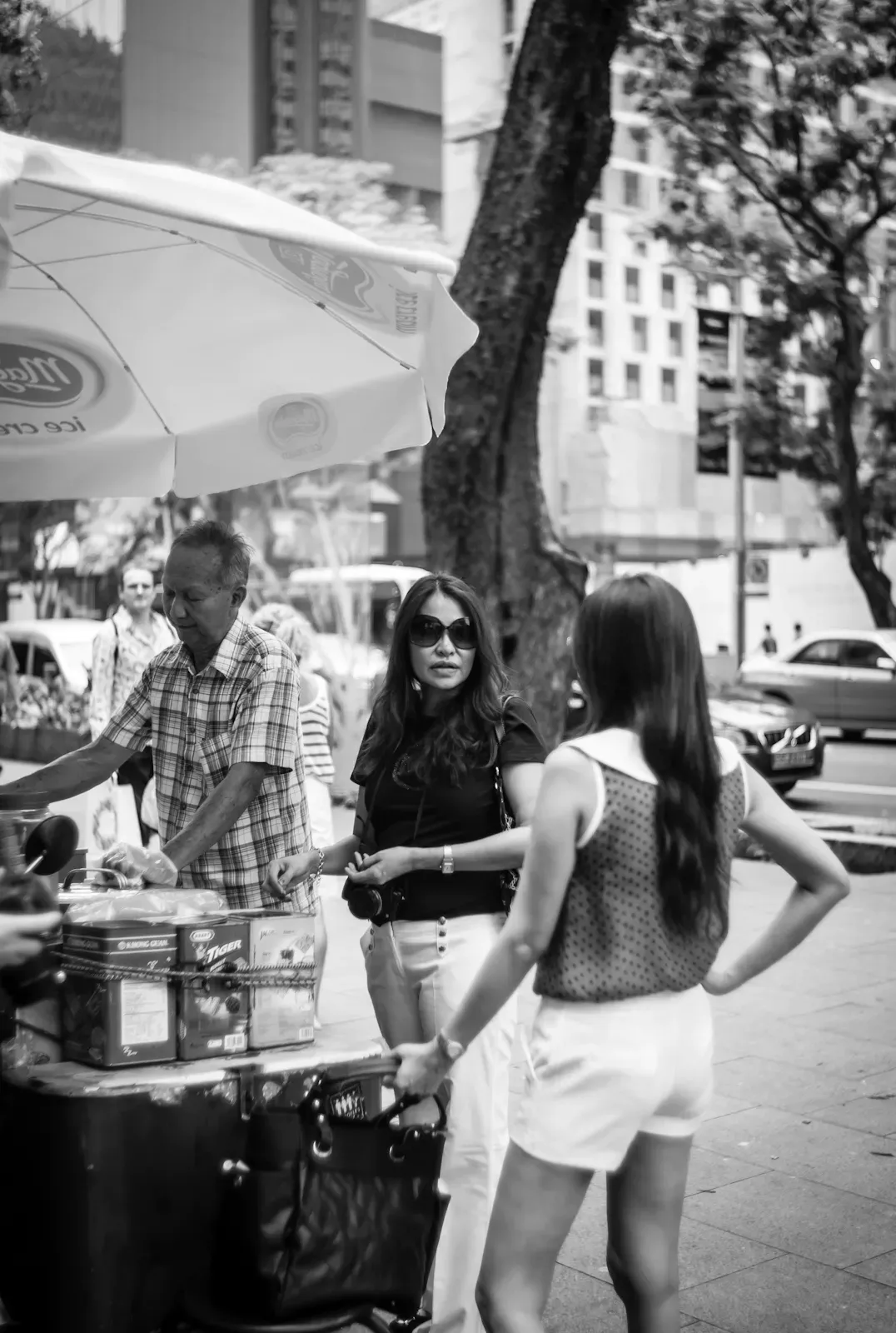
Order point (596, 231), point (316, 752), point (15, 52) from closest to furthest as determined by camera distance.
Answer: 1. point (316, 752)
2. point (15, 52)
3. point (596, 231)

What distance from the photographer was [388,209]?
72.0 feet

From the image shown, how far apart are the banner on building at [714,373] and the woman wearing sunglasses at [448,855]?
22.0m

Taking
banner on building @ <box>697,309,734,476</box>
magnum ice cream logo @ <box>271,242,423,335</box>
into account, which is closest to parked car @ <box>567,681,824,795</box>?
banner on building @ <box>697,309,734,476</box>

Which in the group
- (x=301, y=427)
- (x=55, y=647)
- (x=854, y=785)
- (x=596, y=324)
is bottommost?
(x=854, y=785)

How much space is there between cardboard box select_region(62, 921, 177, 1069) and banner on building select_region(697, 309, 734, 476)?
22855mm

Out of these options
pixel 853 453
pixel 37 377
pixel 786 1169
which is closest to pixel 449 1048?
pixel 37 377

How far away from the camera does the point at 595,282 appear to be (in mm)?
62594

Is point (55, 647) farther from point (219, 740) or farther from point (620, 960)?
point (620, 960)

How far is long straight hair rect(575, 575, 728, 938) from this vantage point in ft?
8.38

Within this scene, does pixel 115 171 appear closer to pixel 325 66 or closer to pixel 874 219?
pixel 874 219

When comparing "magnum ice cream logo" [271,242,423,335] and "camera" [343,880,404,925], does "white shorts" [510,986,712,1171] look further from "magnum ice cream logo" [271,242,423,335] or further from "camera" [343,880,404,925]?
"magnum ice cream logo" [271,242,423,335]

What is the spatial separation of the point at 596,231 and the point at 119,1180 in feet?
202

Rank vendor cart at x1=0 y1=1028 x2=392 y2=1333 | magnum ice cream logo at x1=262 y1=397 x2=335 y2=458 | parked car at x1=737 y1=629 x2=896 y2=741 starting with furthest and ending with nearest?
1. parked car at x1=737 y1=629 x2=896 y2=741
2. magnum ice cream logo at x1=262 y1=397 x2=335 y2=458
3. vendor cart at x1=0 y1=1028 x2=392 y2=1333

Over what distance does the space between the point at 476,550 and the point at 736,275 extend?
12319mm
